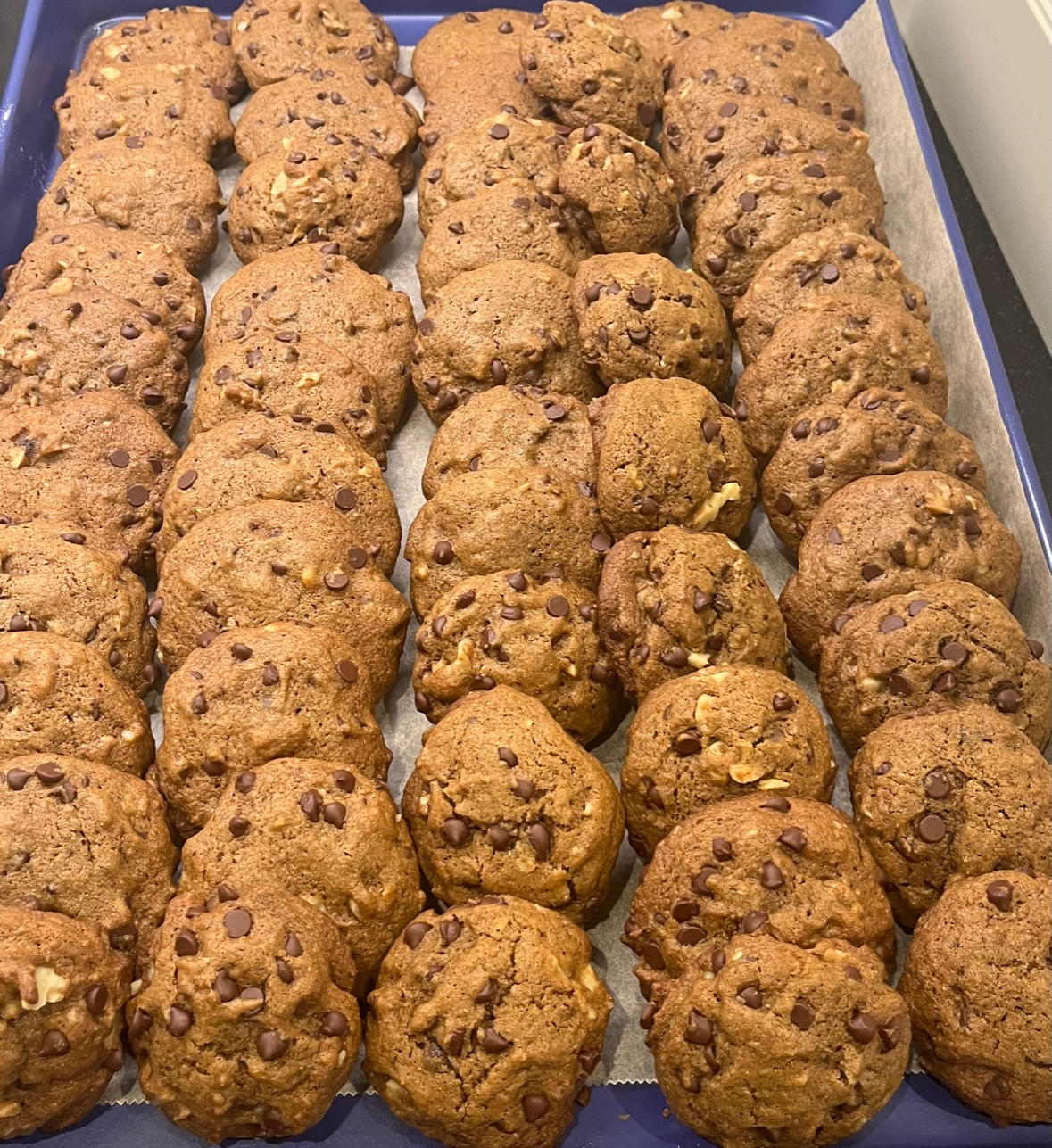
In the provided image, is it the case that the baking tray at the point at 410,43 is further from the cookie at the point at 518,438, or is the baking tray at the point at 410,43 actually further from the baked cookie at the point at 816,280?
the cookie at the point at 518,438

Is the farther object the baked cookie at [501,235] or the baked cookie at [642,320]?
the baked cookie at [501,235]

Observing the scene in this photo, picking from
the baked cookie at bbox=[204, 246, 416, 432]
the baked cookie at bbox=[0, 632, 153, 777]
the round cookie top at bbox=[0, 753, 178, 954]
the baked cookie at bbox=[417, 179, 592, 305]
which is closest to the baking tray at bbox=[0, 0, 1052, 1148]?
the round cookie top at bbox=[0, 753, 178, 954]

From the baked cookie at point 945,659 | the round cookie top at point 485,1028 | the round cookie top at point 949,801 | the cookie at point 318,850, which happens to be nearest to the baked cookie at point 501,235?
the baked cookie at point 945,659

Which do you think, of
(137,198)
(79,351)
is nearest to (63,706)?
(79,351)

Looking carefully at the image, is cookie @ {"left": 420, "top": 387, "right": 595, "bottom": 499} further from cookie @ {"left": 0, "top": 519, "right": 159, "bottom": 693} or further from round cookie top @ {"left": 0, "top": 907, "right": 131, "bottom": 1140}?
round cookie top @ {"left": 0, "top": 907, "right": 131, "bottom": 1140}

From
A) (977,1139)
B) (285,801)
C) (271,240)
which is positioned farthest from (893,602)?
(271,240)

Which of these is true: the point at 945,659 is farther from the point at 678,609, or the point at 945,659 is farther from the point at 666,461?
the point at 666,461
